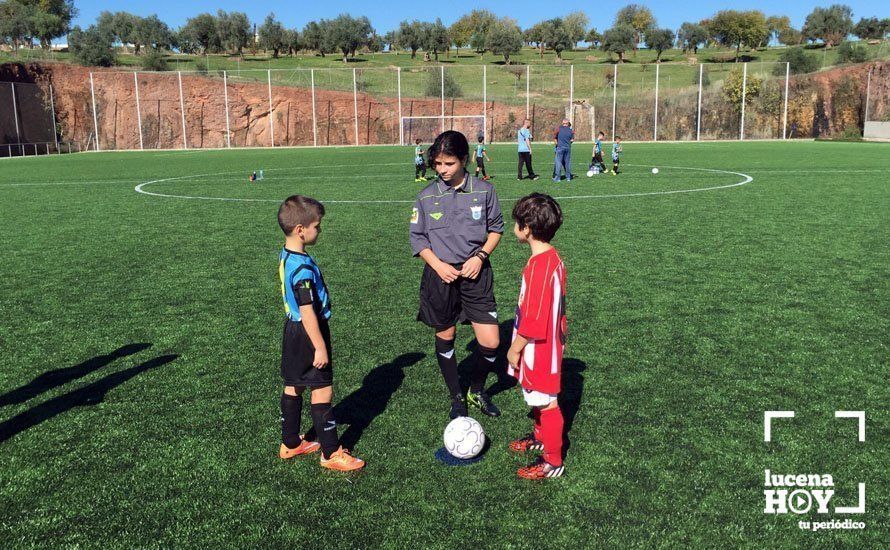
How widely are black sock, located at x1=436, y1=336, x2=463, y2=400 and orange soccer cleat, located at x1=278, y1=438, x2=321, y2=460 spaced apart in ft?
3.55

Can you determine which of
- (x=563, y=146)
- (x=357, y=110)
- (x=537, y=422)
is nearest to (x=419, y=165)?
(x=563, y=146)

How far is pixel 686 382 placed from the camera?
5750 mm

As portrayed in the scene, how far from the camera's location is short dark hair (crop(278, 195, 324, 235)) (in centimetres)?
416

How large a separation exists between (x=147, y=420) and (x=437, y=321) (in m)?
2.29

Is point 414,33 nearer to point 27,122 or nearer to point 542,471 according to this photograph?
point 27,122

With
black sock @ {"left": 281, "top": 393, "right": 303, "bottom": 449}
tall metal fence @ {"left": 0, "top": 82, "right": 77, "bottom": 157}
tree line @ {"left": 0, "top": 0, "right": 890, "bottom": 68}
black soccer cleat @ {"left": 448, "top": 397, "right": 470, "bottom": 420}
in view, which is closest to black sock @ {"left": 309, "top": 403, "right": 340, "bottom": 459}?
black sock @ {"left": 281, "top": 393, "right": 303, "bottom": 449}

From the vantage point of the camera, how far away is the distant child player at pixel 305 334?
4.15 metres

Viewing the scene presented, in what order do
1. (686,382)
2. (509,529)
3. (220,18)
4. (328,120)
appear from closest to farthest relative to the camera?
(509,529), (686,382), (328,120), (220,18)

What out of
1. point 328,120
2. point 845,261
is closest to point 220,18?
point 328,120

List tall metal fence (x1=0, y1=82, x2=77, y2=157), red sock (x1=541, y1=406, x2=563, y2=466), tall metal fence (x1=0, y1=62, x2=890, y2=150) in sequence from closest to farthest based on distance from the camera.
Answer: red sock (x1=541, y1=406, x2=563, y2=466) → tall metal fence (x1=0, y1=82, x2=77, y2=157) → tall metal fence (x1=0, y1=62, x2=890, y2=150)

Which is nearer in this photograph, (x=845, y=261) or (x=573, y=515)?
(x=573, y=515)

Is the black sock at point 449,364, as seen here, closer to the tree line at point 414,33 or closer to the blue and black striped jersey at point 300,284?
the blue and black striped jersey at point 300,284

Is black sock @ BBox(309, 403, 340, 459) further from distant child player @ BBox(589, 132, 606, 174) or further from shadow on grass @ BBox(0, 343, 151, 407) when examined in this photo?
distant child player @ BBox(589, 132, 606, 174)

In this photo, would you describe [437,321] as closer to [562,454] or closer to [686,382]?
[562,454]
